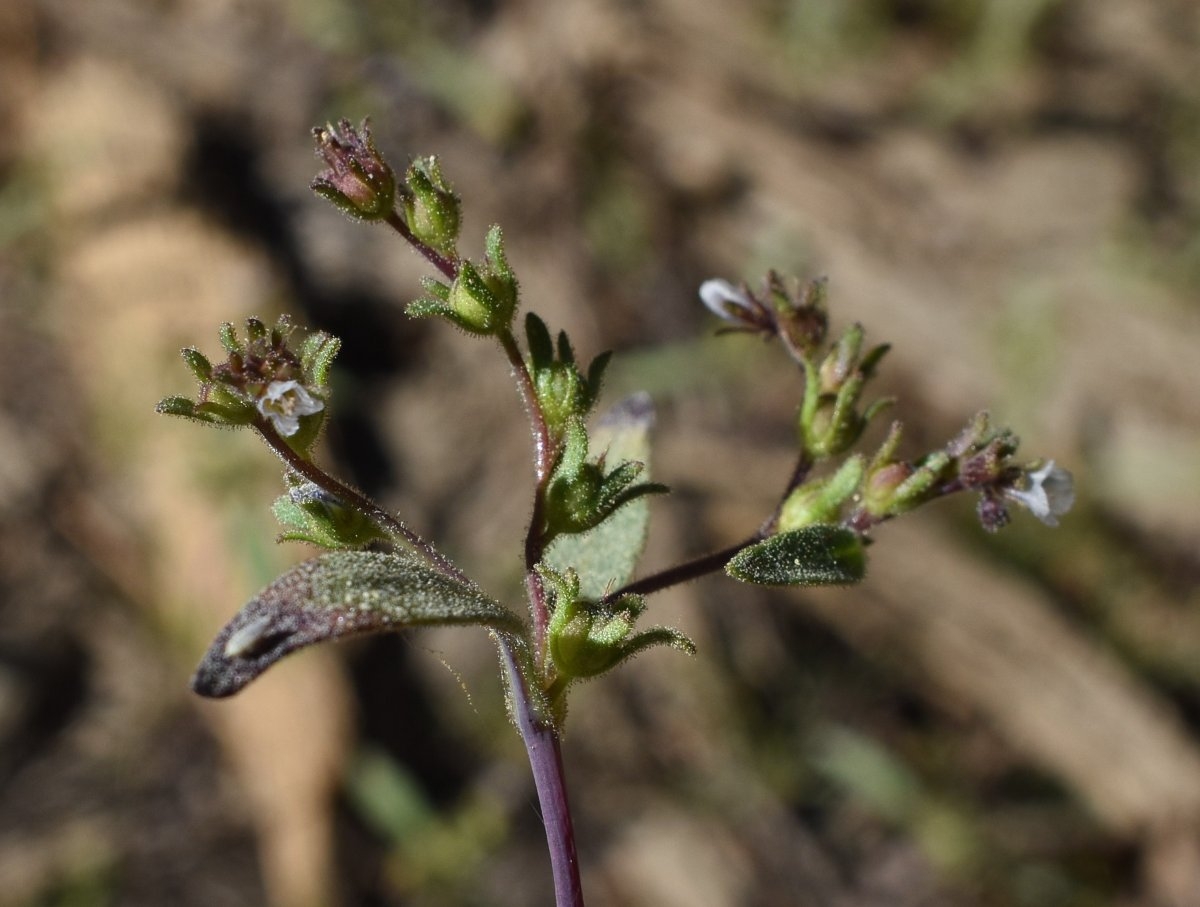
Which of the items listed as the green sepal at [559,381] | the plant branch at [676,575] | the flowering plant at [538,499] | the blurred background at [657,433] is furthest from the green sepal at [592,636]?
the blurred background at [657,433]

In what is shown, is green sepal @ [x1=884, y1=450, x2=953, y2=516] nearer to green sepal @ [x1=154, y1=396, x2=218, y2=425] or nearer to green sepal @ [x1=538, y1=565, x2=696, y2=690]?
green sepal @ [x1=538, y1=565, x2=696, y2=690]

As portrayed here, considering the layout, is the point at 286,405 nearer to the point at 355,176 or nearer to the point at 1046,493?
the point at 355,176

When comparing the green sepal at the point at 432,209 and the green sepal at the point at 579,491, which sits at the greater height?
the green sepal at the point at 432,209

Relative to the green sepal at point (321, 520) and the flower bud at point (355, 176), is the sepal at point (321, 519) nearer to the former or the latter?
the green sepal at point (321, 520)

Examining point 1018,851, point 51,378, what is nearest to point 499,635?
point 1018,851

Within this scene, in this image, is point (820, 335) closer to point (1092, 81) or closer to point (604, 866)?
point (604, 866)

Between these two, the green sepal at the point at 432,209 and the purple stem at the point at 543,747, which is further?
the green sepal at the point at 432,209

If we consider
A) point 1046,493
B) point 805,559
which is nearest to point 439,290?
point 805,559

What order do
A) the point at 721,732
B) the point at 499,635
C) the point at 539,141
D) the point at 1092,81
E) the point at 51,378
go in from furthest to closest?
the point at 1092,81 → the point at 539,141 → the point at 51,378 → the point at 721,732 → the point at 499,635
